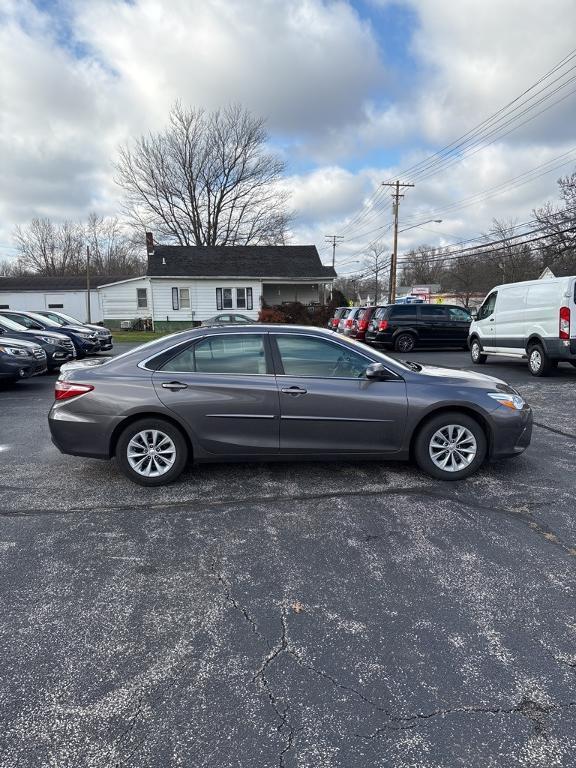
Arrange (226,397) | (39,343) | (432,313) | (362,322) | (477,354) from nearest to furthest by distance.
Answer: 1. (226,397)
2. (39,343)
3. (477,354)
4. (432,313)
5. (362,322)

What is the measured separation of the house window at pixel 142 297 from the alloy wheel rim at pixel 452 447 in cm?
3128

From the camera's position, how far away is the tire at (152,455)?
14.4 ft

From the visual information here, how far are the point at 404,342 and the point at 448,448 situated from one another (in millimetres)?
12924

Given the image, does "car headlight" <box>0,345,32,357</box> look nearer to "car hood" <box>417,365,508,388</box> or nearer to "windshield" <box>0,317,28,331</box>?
"windshield" <box>0,317,28,331</box>

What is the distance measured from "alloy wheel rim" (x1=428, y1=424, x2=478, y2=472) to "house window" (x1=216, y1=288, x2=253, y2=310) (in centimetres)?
2591

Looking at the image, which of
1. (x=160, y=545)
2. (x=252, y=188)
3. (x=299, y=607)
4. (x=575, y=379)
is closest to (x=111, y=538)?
(x=160, y=545)

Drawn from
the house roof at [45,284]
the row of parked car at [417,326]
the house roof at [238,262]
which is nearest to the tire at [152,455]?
the row of parked car at [417,326]

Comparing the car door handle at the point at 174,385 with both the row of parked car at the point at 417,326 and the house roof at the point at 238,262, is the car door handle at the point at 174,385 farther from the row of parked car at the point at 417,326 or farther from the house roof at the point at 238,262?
the house roof at the point at 238,262

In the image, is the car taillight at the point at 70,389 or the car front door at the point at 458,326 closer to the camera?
the car taillight at the point at 70,389

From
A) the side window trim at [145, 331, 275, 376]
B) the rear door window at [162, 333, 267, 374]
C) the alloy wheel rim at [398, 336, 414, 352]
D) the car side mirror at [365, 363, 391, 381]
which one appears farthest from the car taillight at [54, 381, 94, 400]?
the alloy wheel rim at [398, 336, 414, 352]

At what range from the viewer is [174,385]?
4.36 m

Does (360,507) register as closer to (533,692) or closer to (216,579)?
(216,579)

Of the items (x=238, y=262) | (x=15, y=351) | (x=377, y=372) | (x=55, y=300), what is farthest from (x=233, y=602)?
(x=55, y=300)

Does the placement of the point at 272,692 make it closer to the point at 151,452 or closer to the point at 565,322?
A: the point at 151,452
